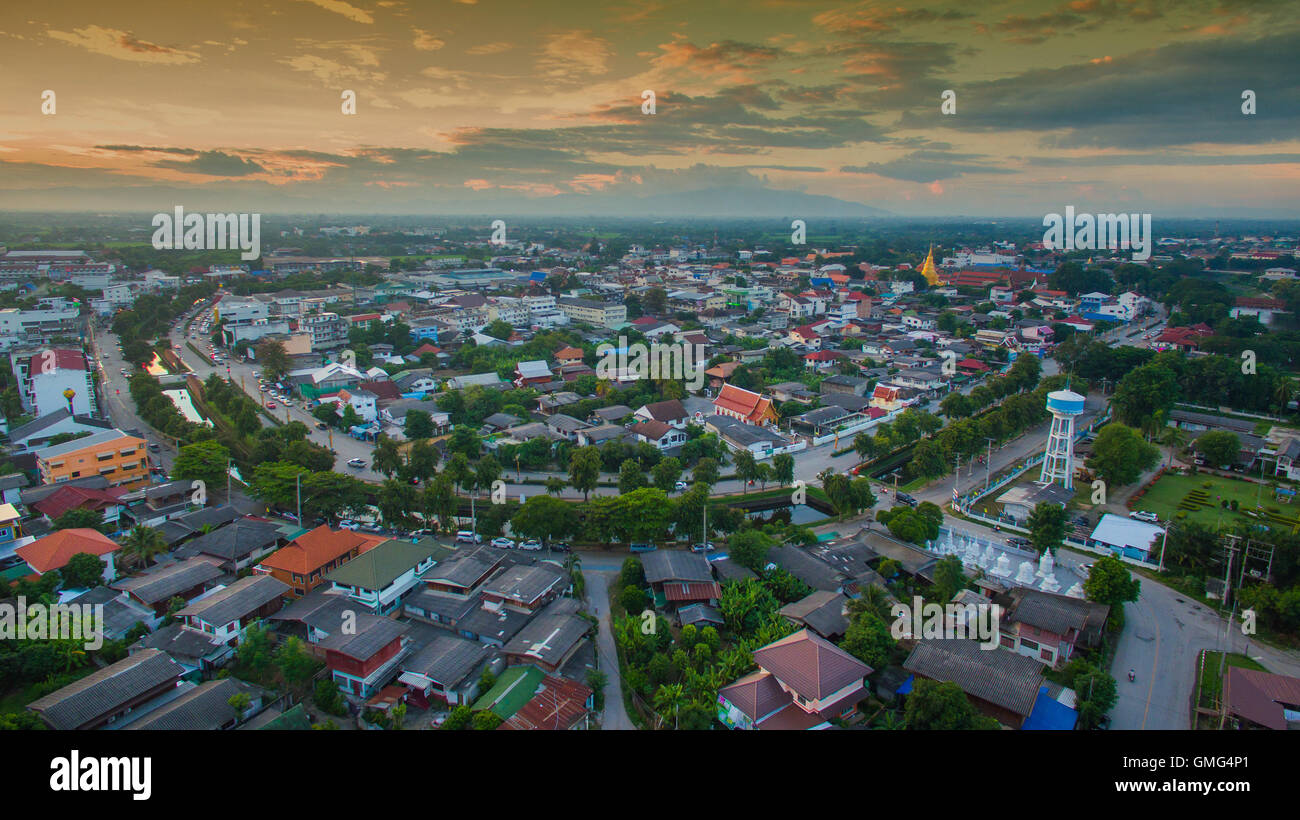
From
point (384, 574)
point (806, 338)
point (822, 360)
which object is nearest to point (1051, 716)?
point (384, 574)

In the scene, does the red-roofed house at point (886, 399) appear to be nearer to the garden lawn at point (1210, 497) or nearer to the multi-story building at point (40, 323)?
the garden lawn at point (1210, 497)

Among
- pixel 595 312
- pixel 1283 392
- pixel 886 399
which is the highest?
pixel 595 312

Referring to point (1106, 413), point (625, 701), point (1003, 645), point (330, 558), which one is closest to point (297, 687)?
point (330, 558)

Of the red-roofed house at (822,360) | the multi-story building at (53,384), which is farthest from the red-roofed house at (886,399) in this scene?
the multi-story building at (53,384)

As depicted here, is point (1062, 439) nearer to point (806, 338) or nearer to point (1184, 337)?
point (806, 338)

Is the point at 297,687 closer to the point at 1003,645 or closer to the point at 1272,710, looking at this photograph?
the point at 1003,645
